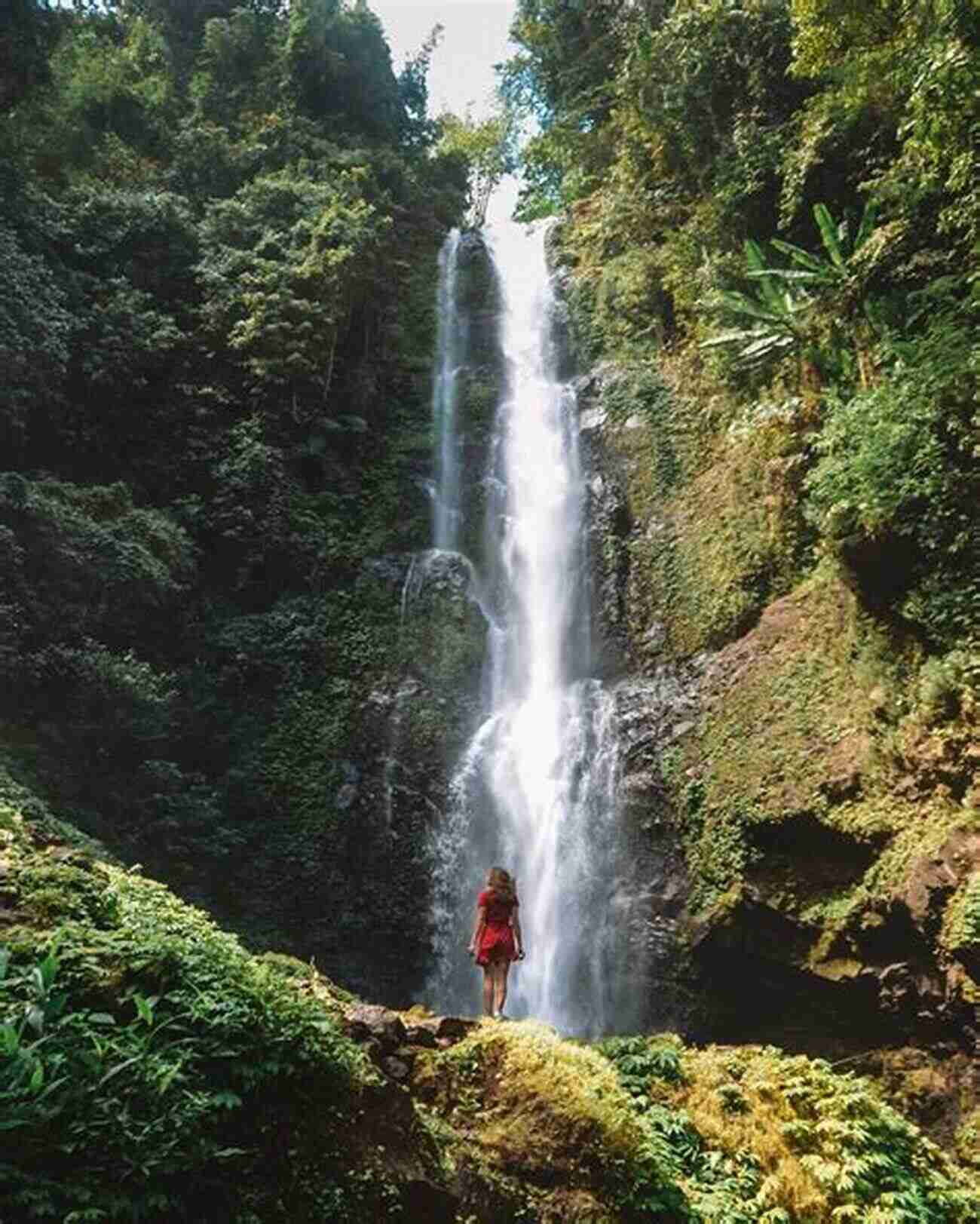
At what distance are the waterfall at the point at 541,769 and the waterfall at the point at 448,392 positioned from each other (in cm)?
21

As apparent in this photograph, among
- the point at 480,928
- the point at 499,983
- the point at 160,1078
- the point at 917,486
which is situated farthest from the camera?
the point at 917,486

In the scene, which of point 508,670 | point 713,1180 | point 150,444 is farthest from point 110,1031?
point 150,444

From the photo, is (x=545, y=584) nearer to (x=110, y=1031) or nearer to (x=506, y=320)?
(x=506, y=320)

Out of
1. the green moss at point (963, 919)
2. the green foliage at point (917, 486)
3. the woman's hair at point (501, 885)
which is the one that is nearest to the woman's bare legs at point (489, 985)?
the woman's hair at point (501, 885)

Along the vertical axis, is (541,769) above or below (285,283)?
below

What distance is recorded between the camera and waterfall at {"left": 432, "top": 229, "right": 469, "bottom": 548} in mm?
16375

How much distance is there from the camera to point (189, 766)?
41.9ft

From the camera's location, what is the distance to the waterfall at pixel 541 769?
34.5ft

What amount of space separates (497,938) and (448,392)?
13.6m

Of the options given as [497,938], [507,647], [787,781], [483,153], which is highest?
[483,153]

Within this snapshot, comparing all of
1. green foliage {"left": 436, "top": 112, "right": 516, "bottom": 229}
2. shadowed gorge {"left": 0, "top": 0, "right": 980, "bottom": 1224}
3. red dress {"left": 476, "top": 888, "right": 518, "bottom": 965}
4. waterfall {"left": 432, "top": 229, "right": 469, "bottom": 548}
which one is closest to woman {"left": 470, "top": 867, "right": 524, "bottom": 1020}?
red dress {"left": 476, "top": 888, "right": 518, "bottom": 965}

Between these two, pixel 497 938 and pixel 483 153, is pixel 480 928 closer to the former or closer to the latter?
pixel 497 938

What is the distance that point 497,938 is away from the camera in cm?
706

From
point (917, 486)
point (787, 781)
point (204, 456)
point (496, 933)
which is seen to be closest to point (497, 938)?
point (496, 933)
